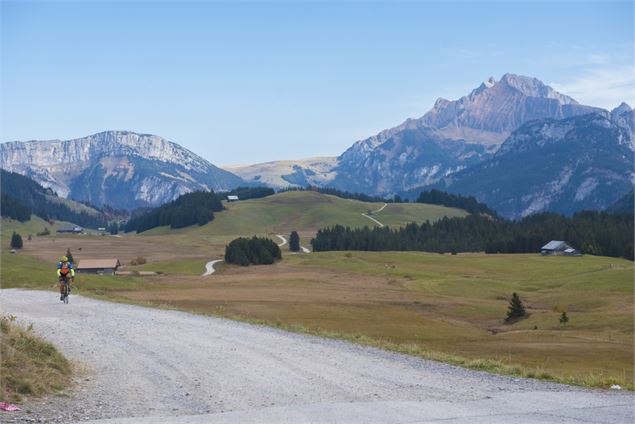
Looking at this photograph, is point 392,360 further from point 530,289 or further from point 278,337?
point 530,289

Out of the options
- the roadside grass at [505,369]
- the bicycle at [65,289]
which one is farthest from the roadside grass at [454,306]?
the bicycle at [65,289]

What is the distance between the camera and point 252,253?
18062 centimetres

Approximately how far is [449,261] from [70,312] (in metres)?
151

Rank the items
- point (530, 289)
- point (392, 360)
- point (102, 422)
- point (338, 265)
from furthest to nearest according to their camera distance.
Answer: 1. point (338, 265)
2. point (530, 289)
3. point (392, 360)
4. point (102, 422)

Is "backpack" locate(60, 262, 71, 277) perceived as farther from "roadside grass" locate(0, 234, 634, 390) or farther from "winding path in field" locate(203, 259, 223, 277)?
"winding path in field" locate(203, 259, 223, 277)

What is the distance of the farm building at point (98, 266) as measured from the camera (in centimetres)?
15500

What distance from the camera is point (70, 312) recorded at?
122 ft

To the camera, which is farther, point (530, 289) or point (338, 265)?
point (338, 265)

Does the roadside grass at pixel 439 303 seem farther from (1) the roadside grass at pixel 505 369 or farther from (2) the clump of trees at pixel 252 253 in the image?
(2) the clump of trees at pixel 252 253

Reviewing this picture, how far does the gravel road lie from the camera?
1591 cm

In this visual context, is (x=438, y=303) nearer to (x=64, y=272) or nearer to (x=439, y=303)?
(x=439, y=303)

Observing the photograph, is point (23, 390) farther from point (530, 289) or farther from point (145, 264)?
point (145, 264)

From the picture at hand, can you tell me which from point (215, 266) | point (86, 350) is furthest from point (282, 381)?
point (215, 266)

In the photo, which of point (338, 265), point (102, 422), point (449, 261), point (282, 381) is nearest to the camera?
point (102, 422)
